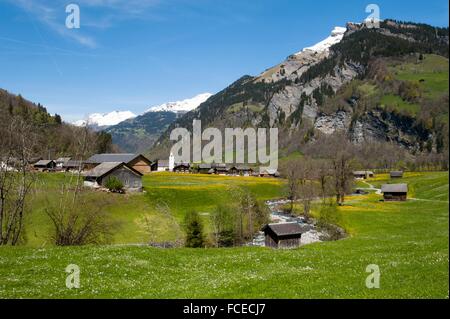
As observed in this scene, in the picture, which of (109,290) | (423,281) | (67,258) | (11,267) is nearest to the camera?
(423,281)

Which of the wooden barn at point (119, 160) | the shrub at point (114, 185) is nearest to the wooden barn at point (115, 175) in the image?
the shrub at point (114, 185)

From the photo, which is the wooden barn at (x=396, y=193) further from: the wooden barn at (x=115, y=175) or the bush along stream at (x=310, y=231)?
the wooden barn at (x=115, y=175)

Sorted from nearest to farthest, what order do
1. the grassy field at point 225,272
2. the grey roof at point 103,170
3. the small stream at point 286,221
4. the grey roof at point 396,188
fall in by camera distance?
1. the grassy field at point 225,272
2. the small stream at point 286,221
3. the grey roof at point 103,170
4. the grey roof at point 396,188

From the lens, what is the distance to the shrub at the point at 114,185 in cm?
9212

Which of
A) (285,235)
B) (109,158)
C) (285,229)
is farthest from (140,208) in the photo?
(109,158)

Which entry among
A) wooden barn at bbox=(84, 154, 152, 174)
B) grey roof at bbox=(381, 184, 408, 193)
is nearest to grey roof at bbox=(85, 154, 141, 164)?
wooden barn at bbox=(84, 154, 152, 174)

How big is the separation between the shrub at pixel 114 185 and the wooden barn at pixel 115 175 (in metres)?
3.52

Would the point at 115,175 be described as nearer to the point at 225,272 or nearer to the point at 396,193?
the point at 396,193

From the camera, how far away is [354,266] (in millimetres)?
20062

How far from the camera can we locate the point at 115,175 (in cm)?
10069

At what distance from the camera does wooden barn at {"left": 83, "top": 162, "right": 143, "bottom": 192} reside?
98562 mm
